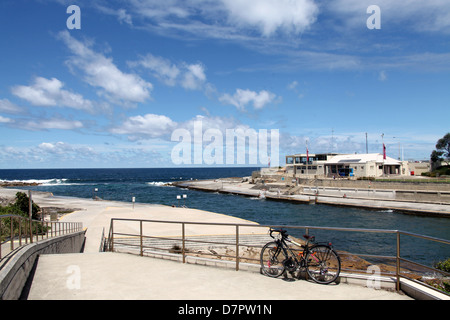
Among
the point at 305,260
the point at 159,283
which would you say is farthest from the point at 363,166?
the point at 159,283

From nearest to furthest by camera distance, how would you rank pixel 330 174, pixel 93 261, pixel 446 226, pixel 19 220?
pixel 19 220
pixel 93 261
pixel 446 226
pixel 330 174

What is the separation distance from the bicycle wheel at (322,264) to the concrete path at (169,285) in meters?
0.22

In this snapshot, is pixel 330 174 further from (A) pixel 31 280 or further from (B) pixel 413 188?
(A) pixel 31 280

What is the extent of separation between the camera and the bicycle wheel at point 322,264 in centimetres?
654

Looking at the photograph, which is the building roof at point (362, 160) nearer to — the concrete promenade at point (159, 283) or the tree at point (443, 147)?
the tree at point (443, 147)

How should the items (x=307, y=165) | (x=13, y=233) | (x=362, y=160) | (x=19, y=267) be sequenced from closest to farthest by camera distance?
1. (x=19, y=267)
2. (x=13, y=233)
3. (x=362, y=160)
4. (x=307, y=165)

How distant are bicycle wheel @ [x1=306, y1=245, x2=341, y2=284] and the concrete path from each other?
22 centimetres

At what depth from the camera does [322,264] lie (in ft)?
21.8

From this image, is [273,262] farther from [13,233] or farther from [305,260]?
[13,233]

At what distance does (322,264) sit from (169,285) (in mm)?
2963

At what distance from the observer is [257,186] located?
85.4 m

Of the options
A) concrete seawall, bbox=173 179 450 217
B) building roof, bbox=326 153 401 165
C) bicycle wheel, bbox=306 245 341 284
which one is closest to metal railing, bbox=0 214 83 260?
bicycle wheel, bbox=306 245 341 284
